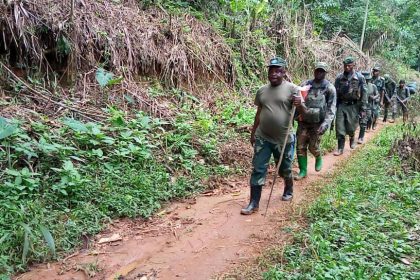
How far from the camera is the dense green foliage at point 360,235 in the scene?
129 inches

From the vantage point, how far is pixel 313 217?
4.44 m

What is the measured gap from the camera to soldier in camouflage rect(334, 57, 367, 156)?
26.5ft

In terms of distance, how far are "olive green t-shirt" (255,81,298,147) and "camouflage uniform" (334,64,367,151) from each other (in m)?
3.71

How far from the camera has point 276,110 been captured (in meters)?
4.85

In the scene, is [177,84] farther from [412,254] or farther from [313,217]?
[412,254]

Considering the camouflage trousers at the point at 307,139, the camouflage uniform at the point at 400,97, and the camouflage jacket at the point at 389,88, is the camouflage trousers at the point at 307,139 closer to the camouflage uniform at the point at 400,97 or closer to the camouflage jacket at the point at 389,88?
the camouflage jacket at the point at 389,88

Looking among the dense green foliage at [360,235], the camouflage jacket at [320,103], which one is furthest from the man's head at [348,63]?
the dense green foliage at [360,235]

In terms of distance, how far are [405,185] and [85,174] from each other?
4.30 meters

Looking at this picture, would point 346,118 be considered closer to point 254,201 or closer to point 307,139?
point 307,139

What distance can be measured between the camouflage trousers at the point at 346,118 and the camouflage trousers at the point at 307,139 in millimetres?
2011

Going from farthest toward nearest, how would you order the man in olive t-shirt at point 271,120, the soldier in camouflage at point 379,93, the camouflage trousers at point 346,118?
the soldier in camouflage at point 379,93, the camouflage trousers at point 346,118, the man in olive t-shirt at point 271,120

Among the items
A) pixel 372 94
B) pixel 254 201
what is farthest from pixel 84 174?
pixel 372 94

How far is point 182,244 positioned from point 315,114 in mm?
3356

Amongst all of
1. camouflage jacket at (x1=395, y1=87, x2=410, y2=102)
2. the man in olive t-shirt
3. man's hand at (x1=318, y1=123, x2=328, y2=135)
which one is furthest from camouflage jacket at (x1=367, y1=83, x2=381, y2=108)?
the man in olive t-shirt
